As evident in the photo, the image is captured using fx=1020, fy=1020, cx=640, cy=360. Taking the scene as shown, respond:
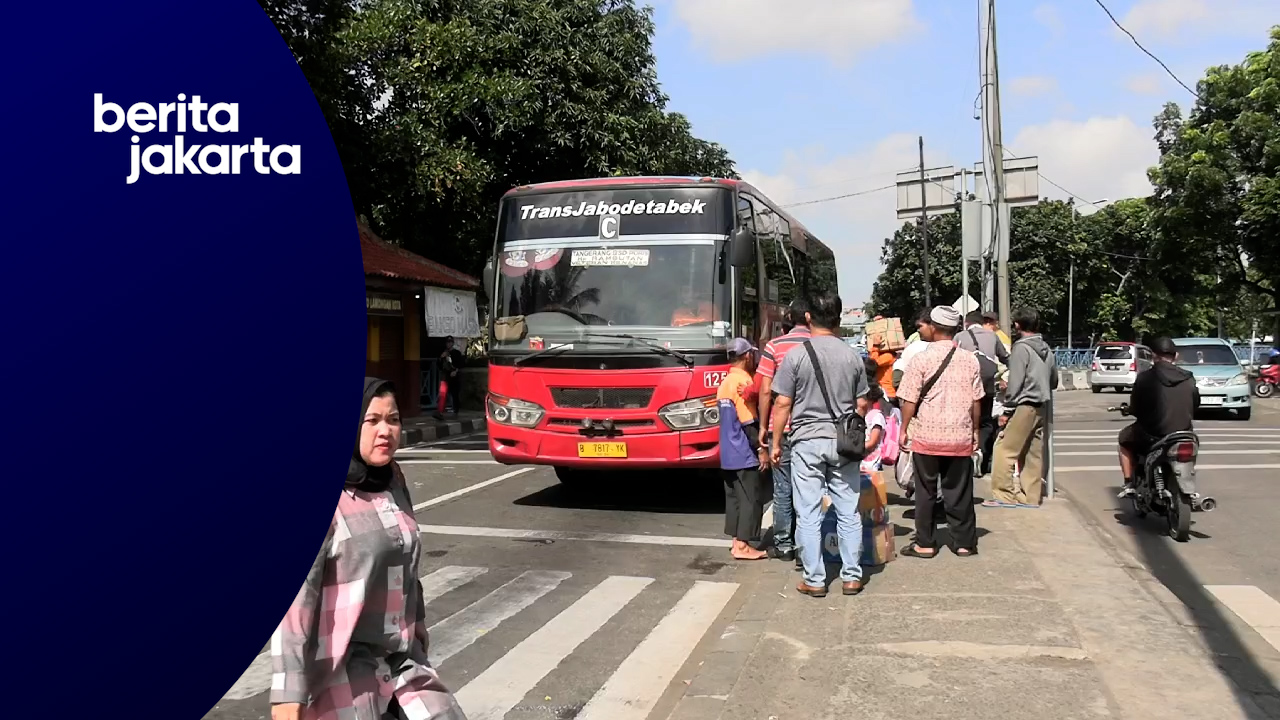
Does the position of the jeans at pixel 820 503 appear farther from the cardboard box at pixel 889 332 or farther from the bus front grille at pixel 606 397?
the cardboard box at pixel 889 332

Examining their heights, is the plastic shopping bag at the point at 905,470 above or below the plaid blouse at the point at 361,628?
below

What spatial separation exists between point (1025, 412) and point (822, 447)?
3781mm

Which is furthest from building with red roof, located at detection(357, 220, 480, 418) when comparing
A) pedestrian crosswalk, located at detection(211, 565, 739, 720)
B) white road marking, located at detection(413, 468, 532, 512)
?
pedestrian crosswalk, located at detection(211, 565, 739, 720)

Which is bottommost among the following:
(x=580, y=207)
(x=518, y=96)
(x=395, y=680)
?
(x=395, y=680)

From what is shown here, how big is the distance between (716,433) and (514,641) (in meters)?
3.97

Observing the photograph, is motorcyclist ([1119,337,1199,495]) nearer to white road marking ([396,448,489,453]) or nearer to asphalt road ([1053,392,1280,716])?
asphalt road ([1053,392,1280,716])

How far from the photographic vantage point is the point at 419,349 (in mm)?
22766

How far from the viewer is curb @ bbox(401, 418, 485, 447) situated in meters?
18.5

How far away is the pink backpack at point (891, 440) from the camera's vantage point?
7.94 metres

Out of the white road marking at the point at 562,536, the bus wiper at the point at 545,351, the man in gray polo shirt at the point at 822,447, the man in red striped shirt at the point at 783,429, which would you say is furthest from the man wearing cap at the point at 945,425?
the bus wiper at the point at 545,351

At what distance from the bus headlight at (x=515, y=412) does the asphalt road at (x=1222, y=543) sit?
518 centimetres

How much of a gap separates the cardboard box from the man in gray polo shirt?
4364 millimetres

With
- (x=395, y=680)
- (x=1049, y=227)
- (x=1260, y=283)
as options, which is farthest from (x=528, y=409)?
(x=1049, y=227)

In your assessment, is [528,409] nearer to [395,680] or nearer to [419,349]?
[395,680]
